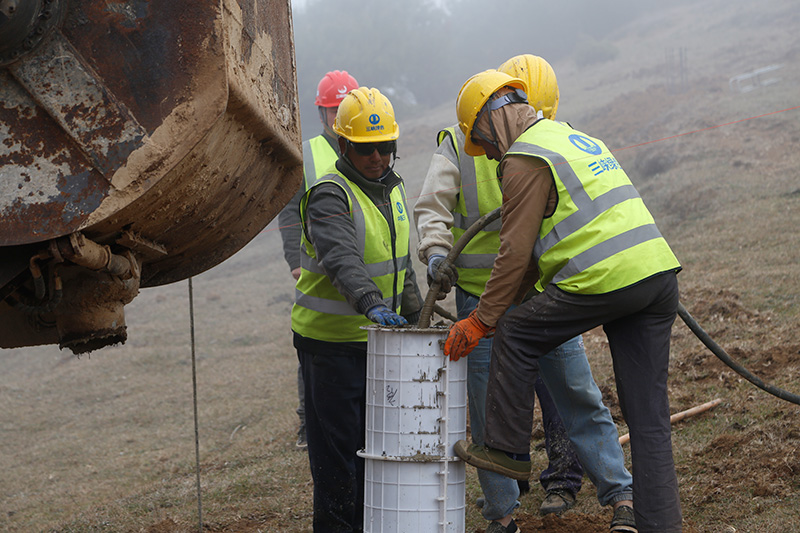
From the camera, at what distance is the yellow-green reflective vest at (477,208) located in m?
3.64

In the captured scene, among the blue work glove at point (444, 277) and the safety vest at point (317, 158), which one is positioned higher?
the safety vest at point (317, 158)

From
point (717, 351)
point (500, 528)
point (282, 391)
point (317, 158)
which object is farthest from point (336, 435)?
point (282, 391)

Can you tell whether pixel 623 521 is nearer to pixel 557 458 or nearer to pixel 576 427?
pixel 576 427

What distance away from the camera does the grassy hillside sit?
13.1 feet

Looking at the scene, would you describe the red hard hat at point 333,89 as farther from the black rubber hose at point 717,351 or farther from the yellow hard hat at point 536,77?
the black rubber hose at point 717,351

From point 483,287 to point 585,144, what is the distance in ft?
3.15

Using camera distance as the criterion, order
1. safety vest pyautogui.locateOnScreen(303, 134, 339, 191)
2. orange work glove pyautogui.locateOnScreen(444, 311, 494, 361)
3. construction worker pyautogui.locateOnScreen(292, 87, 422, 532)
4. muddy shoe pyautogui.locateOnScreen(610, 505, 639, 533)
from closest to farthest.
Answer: orange work glove pyautogui.locateOnScreen(444, 311, 494, 361), muddy shoe pyautogui.locateOnScreen(610, 505, 639, 533), construction worker pyautogui.locateOnScreen(292, 87, 422, 532), safety vest pyautogui.locateOnScreen(303, 134, 339, 191)

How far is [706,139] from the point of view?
17828 mm

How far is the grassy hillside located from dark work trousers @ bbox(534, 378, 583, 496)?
0.14m

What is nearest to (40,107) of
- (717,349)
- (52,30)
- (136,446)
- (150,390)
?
(52,30)

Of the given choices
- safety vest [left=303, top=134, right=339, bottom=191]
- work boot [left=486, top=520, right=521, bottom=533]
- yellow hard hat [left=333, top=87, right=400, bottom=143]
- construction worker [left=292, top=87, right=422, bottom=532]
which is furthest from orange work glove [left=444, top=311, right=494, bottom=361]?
safety vest [left=303, top=134, right=339, bottom=191]

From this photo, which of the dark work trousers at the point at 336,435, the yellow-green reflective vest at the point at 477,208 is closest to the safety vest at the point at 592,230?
the yellow-green reflective vest at the point at 477,208

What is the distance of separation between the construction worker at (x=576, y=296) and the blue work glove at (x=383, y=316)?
32 cm

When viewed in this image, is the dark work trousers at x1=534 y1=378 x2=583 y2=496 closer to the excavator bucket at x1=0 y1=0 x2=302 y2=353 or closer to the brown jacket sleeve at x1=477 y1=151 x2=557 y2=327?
the brown jacket sleeve at x1=477 y1=151 x2=557 y2=327
